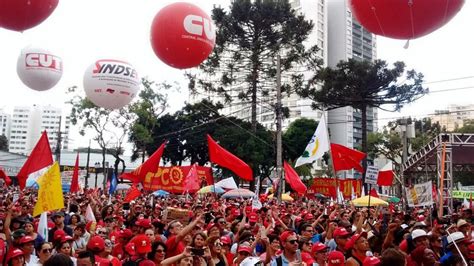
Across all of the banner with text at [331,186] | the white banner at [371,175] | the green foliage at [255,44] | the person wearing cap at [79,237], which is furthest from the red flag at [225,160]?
the green foliage at [255,44]

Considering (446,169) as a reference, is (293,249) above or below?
below

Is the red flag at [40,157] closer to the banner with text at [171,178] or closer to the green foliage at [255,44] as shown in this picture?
the banner with text at [171,178]

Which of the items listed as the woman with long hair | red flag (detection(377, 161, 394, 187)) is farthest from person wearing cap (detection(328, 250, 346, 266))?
red flag (detection(377, 161, 394, 187))

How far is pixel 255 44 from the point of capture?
113 ft

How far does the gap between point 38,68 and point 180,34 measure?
15.8 ft

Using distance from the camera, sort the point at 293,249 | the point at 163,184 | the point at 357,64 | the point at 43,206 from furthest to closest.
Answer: the point at 357,64 < the point at 163,184 < the point at 43,206 < the point at 293,249

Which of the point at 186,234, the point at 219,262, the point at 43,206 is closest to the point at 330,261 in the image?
the point at 219,262

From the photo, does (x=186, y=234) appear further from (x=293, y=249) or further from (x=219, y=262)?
(x=293, y=249)

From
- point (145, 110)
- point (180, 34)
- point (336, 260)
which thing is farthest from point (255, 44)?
point (336, 260)

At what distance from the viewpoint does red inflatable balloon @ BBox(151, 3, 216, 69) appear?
6555mm

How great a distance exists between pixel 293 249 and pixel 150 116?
103 ft

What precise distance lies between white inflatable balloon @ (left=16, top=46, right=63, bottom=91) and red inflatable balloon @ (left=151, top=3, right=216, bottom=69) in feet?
14.2

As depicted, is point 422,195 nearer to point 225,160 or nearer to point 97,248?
point 225,160

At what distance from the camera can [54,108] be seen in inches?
5089
